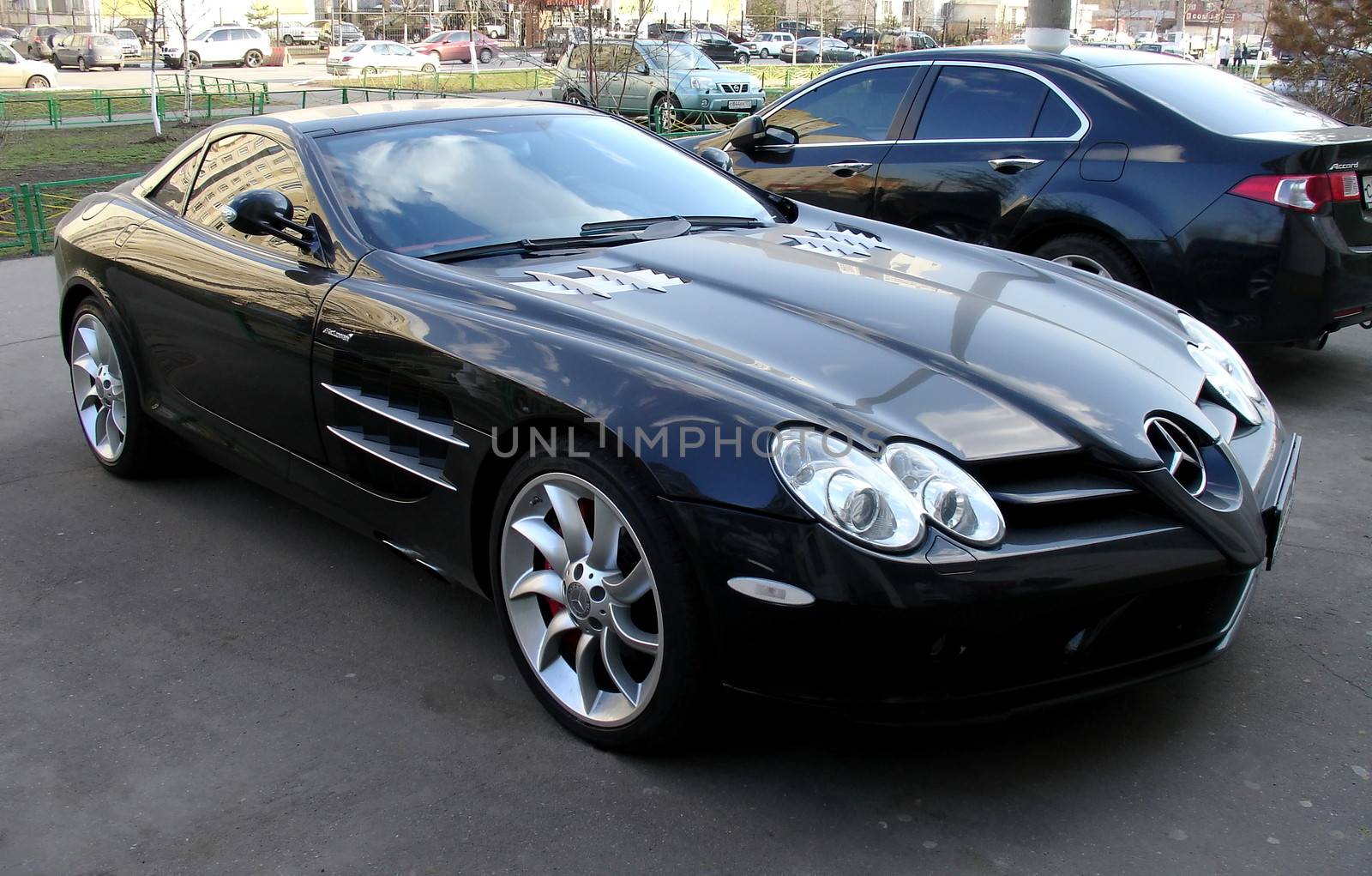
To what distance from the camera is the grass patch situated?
52.0 feet

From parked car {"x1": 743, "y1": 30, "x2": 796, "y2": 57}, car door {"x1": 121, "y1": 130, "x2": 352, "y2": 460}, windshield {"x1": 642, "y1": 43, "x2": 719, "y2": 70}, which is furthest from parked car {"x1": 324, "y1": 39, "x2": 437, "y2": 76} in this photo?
car door {"x1": 121, "y1": 130, "x2": 352, "y2": 460}

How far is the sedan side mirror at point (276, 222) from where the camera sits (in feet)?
11.9

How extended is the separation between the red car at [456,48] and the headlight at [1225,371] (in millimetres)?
46352

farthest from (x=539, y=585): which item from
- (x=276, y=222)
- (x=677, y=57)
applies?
(x=677, y=57)

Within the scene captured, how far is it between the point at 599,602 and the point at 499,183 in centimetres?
162

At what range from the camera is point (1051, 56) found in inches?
250

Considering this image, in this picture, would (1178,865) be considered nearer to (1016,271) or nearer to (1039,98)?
(1016,271)

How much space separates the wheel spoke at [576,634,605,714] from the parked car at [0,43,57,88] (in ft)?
118

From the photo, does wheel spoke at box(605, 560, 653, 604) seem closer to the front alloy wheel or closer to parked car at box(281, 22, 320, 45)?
the front alloy wheel

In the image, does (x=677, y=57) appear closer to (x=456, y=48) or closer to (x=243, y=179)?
(x=243, y=179)

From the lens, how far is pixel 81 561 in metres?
4.23

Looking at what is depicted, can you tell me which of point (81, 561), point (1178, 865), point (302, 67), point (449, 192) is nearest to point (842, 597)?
point (1178, 865)

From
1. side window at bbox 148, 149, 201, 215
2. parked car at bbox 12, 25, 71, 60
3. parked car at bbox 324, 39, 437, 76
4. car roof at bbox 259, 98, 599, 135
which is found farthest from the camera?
parked car at bbox 12, 25, 71, 60

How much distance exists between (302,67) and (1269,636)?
161ft
